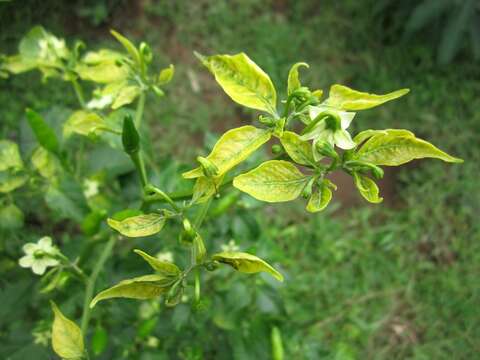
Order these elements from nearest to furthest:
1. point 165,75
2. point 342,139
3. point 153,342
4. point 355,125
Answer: point 342,139 → point 165,75 → point 153,342 → point 355,125

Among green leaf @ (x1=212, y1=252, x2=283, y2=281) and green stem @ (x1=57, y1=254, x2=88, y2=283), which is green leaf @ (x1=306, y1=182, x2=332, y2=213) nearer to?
green leaf @ (x1=212, y1=252, x2=283, y2=281)

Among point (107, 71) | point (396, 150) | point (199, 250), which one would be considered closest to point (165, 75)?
point (107, 71)

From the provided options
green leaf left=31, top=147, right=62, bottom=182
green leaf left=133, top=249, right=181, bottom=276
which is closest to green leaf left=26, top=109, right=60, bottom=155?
green leaf left=31, top=147, right=62, bottom=182

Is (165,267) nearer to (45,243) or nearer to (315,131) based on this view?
(315,131)

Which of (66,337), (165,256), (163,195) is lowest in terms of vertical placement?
(165,256)

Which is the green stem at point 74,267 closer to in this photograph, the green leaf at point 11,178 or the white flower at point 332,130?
the green leaf at point 11,178

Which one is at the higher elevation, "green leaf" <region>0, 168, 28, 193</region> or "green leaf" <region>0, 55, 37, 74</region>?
"green leaf" <region>0, 55, 37, 74</region>

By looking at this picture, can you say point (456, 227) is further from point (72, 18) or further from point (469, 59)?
point (72, 18)

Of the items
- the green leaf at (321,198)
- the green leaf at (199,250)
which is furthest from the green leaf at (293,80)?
the green leaf at (199,250)
